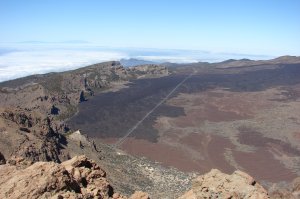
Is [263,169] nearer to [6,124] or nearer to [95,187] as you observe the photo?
[6,124]

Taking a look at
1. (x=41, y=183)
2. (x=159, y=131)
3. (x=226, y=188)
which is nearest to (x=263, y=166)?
(x=159, y=131)

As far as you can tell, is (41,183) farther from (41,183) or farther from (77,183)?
(77,183)

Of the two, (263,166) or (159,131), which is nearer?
(263,166)

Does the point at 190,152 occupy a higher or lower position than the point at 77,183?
lower

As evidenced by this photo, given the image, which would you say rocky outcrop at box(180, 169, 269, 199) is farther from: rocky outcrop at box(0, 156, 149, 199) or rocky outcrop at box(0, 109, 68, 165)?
rocky outcrop at box(0, 109, 68, 165)

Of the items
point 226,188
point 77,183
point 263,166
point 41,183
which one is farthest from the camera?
point 263,166

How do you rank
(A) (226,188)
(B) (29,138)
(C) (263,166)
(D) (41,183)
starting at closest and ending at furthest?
(D) (41,183), (A) (226,188), (B) (29,138), (C) (263,166)

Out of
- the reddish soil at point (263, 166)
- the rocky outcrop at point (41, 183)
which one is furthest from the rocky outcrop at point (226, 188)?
the reddish soil at point (263, 166)

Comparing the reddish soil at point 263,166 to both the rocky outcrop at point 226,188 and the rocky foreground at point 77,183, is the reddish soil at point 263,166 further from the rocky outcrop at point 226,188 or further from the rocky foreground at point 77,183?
the rocky foreground at point 77,183

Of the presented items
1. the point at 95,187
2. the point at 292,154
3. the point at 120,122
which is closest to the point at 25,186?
the point at 95,187
